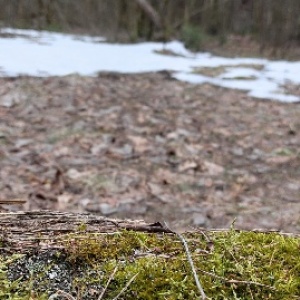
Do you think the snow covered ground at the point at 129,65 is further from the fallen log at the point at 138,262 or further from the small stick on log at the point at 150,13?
the fallen log at the point at 138,262

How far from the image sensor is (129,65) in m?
10.3

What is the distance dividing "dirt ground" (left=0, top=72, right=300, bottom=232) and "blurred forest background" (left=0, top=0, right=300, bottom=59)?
316 inches

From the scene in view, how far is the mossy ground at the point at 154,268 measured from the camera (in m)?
1.23

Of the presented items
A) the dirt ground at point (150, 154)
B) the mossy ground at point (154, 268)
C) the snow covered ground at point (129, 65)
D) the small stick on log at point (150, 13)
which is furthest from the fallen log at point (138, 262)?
the small stick on log at point (150, 13)

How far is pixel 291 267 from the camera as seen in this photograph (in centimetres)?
136

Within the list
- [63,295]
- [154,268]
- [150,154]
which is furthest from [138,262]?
[150,154]

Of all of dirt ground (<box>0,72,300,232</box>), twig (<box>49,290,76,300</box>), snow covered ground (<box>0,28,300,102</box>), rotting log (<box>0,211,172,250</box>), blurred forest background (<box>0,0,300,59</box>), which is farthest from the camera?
blurred forest background (<box>0,0,300,59</box>)

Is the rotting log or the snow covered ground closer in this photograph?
the rotting log

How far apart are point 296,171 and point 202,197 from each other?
129cm

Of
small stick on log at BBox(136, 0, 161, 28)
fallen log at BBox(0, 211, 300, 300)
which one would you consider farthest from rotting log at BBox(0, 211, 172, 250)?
small stick on log at BBox(136, 0, 161, 28)

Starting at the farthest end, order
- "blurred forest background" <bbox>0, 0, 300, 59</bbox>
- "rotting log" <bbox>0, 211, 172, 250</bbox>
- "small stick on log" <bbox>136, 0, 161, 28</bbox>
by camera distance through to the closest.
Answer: "blurred forest background" <bbox>0, 0, 300, 59</bbox>, "small stick on log" <bbox>136, 0, 161, 28</bbox>, "rotting log" <bbox>0, 211, 172, 250</bbox>

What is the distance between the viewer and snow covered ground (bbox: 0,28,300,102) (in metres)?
8.68

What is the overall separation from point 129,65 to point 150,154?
561 cm

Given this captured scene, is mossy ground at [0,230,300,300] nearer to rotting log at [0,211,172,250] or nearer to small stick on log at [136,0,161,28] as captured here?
rotting log at [0,211,172,250]
